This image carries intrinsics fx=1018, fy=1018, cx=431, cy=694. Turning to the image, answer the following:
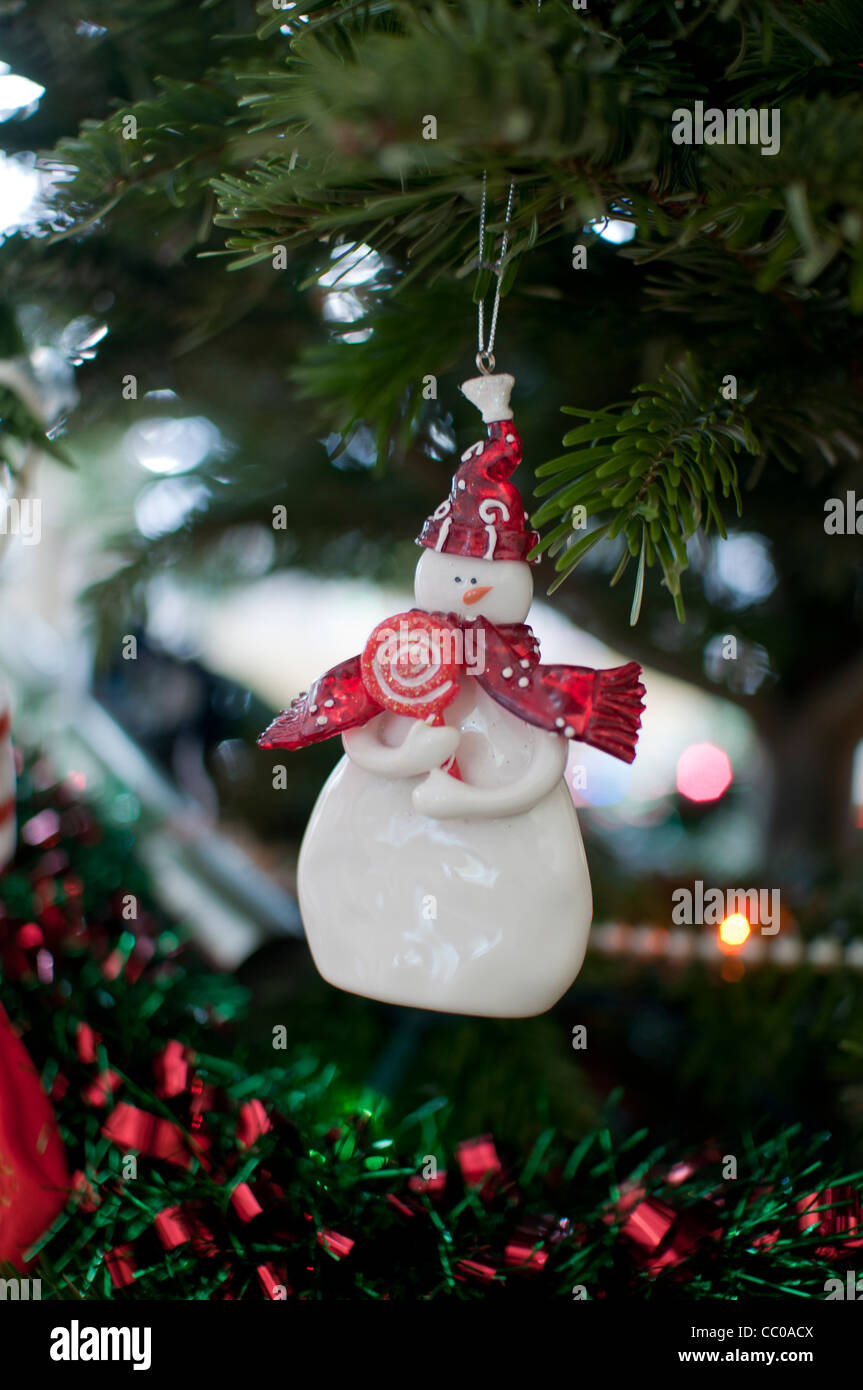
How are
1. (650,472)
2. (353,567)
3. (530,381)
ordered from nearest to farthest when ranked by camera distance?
(650,472) → (530,381) → (353,567)

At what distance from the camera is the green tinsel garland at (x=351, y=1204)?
486mm

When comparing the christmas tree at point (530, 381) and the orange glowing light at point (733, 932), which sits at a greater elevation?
the christmas tree at point (530, 381)

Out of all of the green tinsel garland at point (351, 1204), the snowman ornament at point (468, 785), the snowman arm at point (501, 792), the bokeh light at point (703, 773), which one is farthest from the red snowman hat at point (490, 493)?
the bokeh light at point (703, 773)

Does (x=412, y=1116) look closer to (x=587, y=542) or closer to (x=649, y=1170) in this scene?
(x=649, y=1170)

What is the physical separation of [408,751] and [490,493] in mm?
138

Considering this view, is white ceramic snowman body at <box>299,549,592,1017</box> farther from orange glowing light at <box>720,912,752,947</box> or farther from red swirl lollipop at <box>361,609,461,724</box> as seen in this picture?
orange glowing light at <box>720,912,752,947</box>

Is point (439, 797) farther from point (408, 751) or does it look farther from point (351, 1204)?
point (351, 1204)

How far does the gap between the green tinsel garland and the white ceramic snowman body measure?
0.29ft

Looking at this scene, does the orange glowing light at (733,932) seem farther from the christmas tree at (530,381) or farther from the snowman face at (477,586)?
the snowman face at (477,586)

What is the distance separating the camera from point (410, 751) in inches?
20.7

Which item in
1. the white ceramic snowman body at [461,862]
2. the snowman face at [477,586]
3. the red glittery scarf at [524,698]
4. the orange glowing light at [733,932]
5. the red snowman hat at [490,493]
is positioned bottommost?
the orange glowing light at [733,932]

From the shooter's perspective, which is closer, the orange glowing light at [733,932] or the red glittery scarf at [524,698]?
the red glittery scarf at [524,698]

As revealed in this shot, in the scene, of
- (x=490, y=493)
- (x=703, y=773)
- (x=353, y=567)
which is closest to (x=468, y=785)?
(x=490, y=493)

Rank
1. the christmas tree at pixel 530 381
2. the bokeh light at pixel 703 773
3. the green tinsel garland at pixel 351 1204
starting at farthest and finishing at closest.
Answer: the bokeh light at pixel 703 773 → the green tinsel garland at pixel 351 1204 → the christmas tree at pixel 530 381
